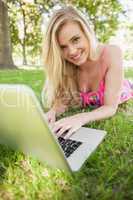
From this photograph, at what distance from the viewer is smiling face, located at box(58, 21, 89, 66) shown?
2.66 meters

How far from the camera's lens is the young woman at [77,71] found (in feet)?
8.77

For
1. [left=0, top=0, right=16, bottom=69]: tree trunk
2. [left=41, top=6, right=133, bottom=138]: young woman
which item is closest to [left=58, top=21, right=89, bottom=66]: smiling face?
[left=41, top=6, right=133, bottom=138]: young woman

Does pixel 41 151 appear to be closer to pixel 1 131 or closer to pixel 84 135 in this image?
pixel 1 131

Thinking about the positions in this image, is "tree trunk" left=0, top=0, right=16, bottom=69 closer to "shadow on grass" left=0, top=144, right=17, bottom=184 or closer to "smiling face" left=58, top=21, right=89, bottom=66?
"smiling face" left=58, top=21, right=89, bottom=66

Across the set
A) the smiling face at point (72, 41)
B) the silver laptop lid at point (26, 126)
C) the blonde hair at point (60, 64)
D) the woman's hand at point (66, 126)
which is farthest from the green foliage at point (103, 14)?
the silver laptop lid at point (26, 126)

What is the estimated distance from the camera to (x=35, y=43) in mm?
20641

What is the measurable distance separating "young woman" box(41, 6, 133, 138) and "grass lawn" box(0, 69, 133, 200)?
28cm

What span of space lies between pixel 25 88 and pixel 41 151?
22.5 inches

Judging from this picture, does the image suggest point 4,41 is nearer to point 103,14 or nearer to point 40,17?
point 103,14

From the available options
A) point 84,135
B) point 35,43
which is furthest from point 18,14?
point 84,135

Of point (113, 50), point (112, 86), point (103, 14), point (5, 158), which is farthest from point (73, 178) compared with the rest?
point (103, 14)

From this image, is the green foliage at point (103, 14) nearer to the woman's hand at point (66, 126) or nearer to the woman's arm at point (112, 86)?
the woman's arm at point (112, 86)

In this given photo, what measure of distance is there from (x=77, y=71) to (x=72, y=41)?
605 mm

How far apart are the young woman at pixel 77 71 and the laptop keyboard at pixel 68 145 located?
5cm
